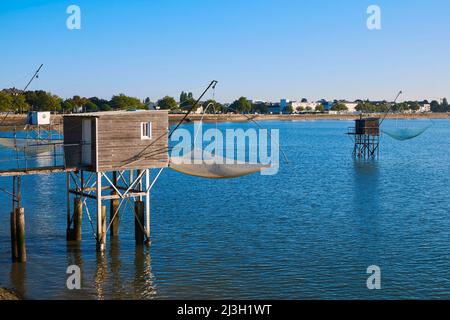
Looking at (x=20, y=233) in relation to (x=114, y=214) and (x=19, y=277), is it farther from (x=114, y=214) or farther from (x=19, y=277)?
(x=114, y=214)

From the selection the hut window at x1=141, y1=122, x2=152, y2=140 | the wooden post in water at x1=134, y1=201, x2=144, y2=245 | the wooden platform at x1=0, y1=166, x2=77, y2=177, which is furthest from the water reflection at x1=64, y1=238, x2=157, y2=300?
the hut window at x1=141, y1=122, x2=152, y2=140

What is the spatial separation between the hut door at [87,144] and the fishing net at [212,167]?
13.4 feet

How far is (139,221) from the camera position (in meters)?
31.0

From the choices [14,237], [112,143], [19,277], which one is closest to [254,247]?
[112,143]

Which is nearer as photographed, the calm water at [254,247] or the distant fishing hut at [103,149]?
the calm water at [254,247]

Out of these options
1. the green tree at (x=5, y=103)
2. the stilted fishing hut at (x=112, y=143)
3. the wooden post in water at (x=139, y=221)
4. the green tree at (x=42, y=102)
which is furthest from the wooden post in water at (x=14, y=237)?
the green tree at (x=42, y=102)

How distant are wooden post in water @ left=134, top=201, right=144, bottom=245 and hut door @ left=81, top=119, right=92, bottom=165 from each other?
3.76 metres

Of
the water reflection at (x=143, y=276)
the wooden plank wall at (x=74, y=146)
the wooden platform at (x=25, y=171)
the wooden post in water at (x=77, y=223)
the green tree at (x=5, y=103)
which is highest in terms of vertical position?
the green tree at (x=5, y=103)

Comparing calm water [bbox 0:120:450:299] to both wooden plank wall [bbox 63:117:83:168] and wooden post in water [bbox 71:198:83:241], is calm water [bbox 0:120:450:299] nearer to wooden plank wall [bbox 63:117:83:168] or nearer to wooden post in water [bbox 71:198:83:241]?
wooden post in water [bbox 71:198:83:241]

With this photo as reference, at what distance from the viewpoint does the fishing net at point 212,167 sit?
2819cm

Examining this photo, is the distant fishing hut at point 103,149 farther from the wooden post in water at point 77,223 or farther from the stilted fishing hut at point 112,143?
the wooden post in water at point 77,223

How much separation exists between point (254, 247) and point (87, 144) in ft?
34.1

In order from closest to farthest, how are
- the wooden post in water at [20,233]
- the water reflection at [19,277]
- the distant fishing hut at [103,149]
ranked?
the water reflection at [19,277]
the wooden post in water at [20,233]
the distant fishing hut at [103,149]

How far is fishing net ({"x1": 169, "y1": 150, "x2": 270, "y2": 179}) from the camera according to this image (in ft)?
92.5
